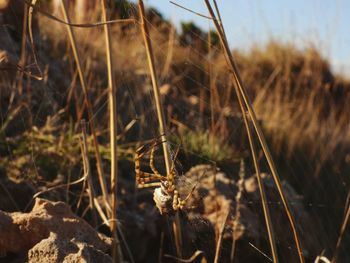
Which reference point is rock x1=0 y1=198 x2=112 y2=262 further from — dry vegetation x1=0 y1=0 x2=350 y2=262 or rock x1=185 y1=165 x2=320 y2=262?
rock x1=185 y1=165 x2=320 y2=262

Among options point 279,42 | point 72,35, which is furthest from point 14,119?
point 279,42

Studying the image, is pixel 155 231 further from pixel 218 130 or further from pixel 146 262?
pixel 218 130

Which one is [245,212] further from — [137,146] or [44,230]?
→ [44,230]

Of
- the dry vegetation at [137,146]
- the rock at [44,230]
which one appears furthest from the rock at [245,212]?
the rock at [44,230]

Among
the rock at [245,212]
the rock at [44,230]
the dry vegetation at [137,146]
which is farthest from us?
the rock at [245,212]

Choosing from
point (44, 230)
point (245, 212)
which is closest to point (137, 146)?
point (245, 212)

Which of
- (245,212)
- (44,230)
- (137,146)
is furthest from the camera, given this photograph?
(137,146)

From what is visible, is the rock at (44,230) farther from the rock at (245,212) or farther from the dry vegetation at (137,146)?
the rock at (245,212)

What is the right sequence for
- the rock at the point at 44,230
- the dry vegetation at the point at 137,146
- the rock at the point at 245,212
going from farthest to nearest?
1. the rock at the point at 245,212
2. the dry vegetation at the point at 137,146
3. the rock at the point at 44,230

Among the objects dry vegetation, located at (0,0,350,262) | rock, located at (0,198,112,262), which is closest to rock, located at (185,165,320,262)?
dry vegetation, located at (0,0,350,262)
